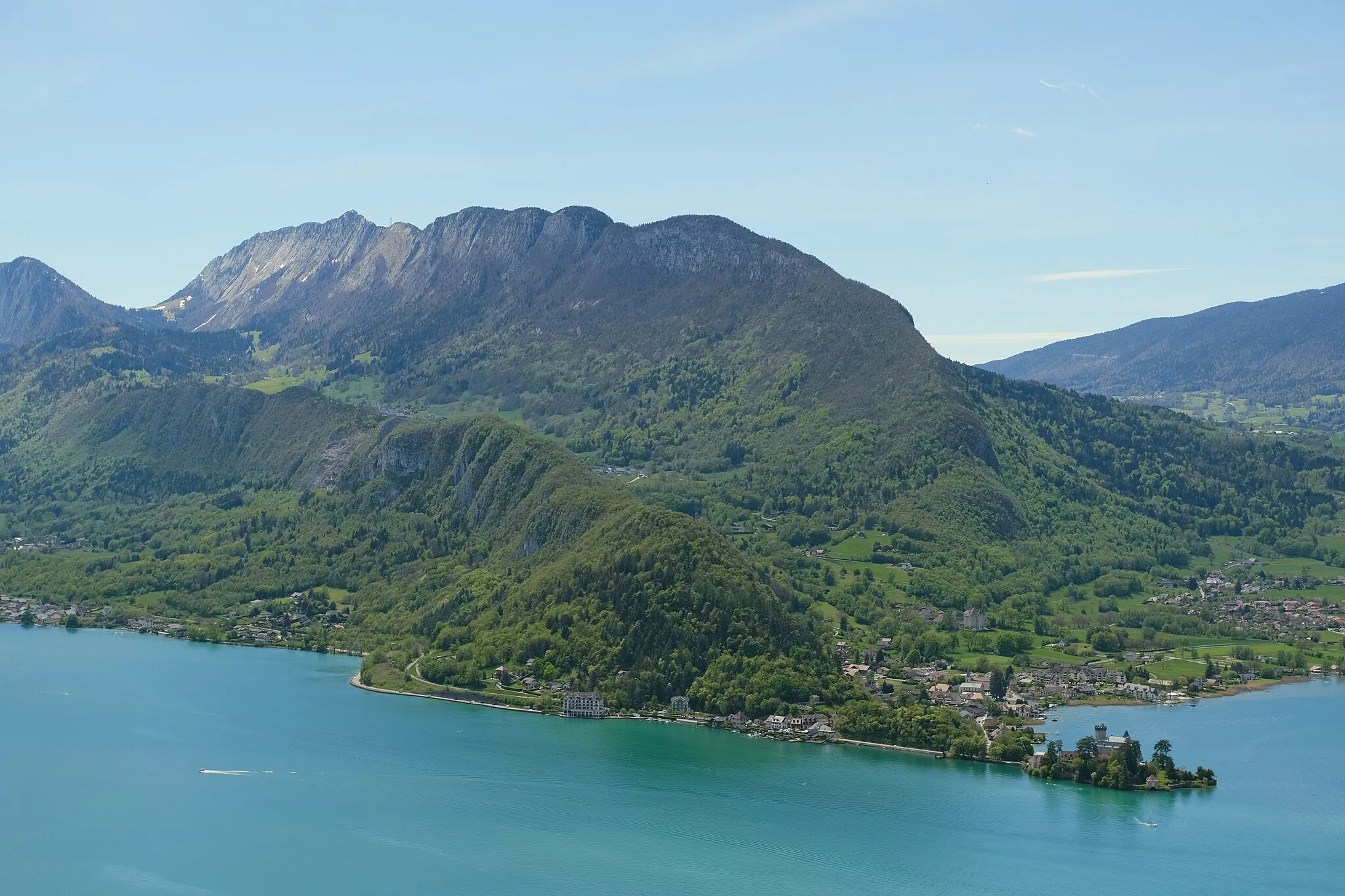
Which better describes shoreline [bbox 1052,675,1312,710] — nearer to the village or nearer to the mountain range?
the mountain range

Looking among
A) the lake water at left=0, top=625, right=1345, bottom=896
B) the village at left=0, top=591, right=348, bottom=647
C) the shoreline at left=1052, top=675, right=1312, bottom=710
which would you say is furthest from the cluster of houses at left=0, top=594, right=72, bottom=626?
the shoreline at left=1052, top=675, right=1312, bottom=710

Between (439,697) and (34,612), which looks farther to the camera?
(34,612)

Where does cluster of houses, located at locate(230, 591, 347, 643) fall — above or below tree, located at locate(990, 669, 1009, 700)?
above

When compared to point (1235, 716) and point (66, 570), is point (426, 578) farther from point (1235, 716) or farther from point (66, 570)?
point (1235, 716)

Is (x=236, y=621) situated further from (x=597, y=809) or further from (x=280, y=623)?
(x=597, y=809)

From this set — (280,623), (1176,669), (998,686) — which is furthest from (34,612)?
(1176,669)

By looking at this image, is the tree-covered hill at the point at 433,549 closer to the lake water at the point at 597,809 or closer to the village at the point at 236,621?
the village at the point at 236,621
